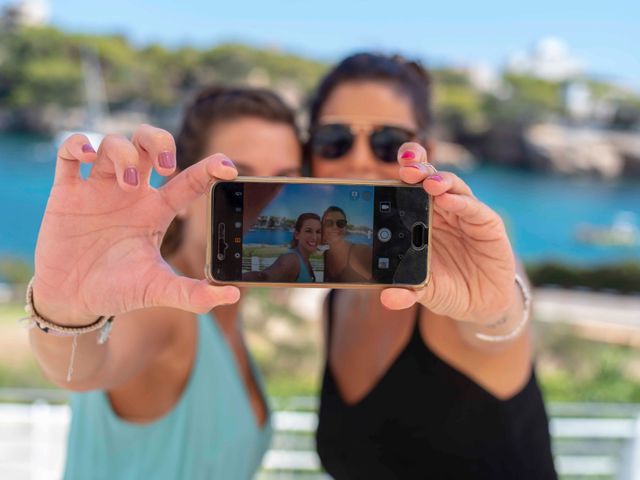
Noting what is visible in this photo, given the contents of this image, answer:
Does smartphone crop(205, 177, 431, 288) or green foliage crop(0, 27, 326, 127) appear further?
green foliage crop(0, 27, 326, 127)

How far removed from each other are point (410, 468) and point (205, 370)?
54 cm

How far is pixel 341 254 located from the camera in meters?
1.15

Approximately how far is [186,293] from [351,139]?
1.03m

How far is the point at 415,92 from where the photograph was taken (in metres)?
2.02

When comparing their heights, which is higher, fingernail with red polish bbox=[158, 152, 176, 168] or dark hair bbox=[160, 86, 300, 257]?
dark hair bbox=[160, 86, 300, 257]

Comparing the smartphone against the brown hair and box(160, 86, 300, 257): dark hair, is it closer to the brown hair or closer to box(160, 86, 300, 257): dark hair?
box(160, 86, 300, 257): dark hair

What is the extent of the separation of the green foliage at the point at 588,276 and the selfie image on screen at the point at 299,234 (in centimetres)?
1431

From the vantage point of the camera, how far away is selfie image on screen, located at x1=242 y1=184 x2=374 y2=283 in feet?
3.67

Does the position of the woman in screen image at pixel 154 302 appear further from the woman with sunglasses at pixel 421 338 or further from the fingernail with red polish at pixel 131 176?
the woman with sunglasses at pixel 421 338

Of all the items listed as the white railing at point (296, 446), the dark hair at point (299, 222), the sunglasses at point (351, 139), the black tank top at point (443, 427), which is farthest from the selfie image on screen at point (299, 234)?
the white railing at point (296, 446)

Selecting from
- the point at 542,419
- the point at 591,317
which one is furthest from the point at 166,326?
the point at 591,317

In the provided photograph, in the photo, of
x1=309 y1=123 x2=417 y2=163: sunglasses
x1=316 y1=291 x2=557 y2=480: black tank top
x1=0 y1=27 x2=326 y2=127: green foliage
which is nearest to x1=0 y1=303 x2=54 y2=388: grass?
x1=309 y1=123 x2=417 y2=163: sunglasses

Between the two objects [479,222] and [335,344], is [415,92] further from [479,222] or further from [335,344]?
[479,222]

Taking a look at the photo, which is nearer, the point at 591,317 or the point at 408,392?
the point at 408,392
